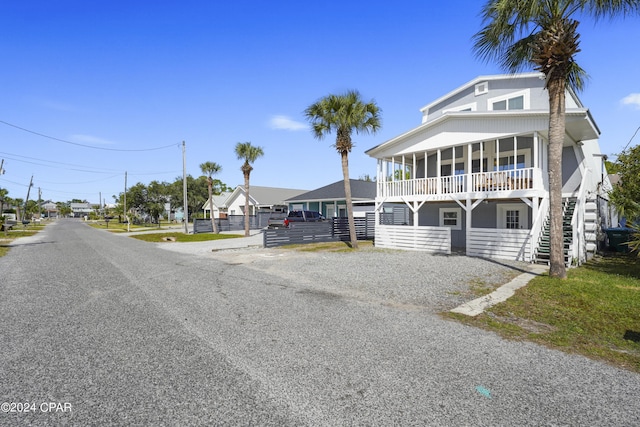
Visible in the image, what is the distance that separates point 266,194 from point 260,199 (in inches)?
88.5

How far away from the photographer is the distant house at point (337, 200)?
1261 inches

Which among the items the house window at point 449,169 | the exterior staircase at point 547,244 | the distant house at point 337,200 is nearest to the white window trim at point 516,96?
the house window at point 449,169

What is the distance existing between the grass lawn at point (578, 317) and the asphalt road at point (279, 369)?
48 centimetres

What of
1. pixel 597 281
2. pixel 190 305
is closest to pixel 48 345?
pixel 190 305

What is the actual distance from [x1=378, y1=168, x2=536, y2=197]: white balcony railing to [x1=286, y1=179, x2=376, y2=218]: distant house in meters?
12.9

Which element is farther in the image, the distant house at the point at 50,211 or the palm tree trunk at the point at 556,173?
the distant house at the point at 50,211

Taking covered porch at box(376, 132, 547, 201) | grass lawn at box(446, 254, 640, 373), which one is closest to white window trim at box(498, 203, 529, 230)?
covered porch at box(376, 132, 547, 201)

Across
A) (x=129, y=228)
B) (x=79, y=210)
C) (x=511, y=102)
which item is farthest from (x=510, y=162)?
(x=79, y=210)

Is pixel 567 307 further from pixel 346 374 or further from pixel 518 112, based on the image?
pixel 518 112

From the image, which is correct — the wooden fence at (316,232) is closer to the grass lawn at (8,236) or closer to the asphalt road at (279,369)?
the asphalt road at (279,369)

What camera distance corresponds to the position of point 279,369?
3936 mm

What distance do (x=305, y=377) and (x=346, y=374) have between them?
1.56 feet

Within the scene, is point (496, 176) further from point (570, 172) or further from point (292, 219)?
point (292, 219)

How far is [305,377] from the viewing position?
375cm
